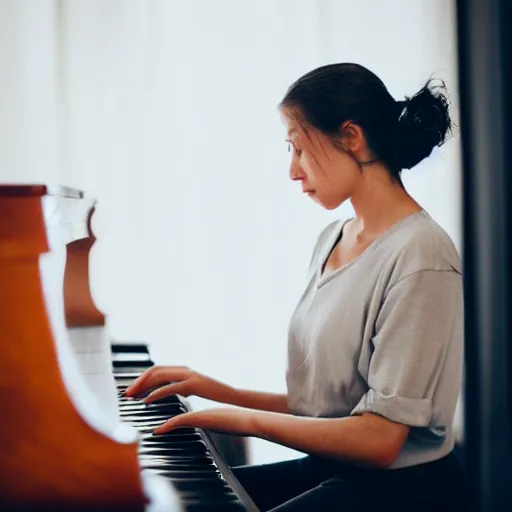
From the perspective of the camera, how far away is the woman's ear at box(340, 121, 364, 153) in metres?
1.27

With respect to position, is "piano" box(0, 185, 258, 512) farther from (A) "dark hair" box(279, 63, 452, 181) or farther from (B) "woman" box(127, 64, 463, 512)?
(A) "dark hair" box(279, 63, 452, 181)

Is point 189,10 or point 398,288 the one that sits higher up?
point 189,10

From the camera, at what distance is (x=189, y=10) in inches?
93.7

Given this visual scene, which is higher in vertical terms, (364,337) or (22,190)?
(22,190)

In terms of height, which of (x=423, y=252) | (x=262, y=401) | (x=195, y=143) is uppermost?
(x=195, y=143)

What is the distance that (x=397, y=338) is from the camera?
3.67 ft

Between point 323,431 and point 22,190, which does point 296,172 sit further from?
point 22,190

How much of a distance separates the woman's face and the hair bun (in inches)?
3.3

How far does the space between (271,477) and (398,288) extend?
1.59 ft

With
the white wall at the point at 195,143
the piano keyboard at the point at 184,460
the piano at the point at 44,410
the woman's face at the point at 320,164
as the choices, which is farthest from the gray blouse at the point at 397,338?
the white wall at the point at 195,143

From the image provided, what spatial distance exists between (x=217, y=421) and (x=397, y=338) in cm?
29

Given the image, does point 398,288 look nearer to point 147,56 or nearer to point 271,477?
point 271,477

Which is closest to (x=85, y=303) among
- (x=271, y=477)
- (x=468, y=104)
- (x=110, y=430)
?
(x=271, y=477)

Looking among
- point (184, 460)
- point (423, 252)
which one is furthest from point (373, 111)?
point (184, 460)
